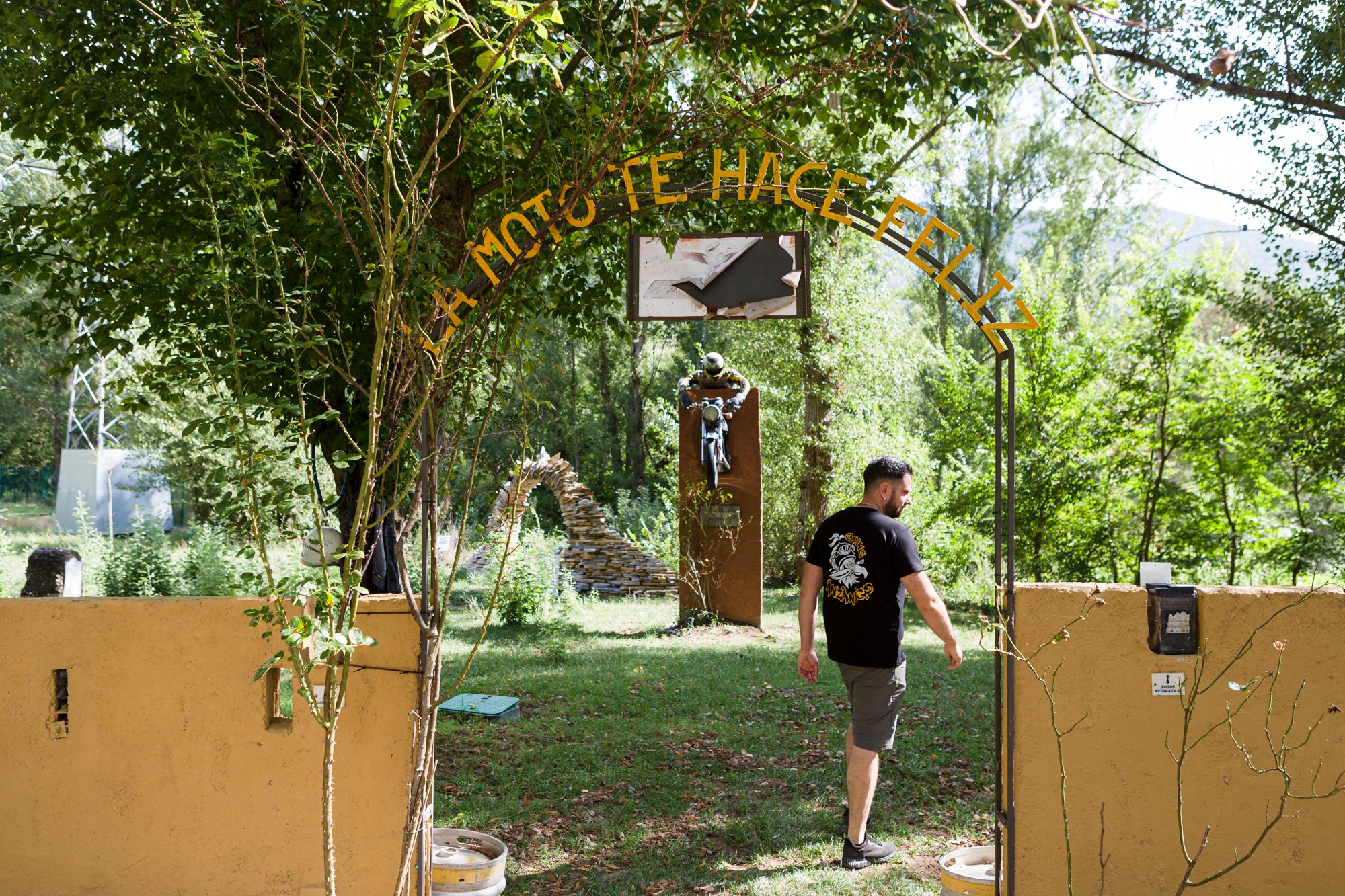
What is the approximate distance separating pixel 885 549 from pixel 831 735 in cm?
270

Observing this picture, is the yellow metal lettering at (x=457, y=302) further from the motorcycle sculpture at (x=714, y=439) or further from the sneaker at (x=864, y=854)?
the motorcycle sculpture at (x=714, y=439)

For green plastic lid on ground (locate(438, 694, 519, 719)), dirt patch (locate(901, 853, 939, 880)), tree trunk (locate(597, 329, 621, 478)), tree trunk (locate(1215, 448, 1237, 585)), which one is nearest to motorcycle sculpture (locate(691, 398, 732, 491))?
green plastic lid on ground (locate(438, 694, 519, 719))

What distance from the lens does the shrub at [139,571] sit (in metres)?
9.29

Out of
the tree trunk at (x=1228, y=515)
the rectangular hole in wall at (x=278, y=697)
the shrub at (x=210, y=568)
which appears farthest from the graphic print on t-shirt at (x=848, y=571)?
the tree trunk at (x=1228, y=515)

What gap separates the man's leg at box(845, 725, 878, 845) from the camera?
412cm

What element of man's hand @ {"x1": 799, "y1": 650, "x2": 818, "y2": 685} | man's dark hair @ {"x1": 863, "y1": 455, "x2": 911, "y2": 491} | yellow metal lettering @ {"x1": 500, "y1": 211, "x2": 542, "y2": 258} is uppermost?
yellow metal lettering @ {"x1": 500, "y1": 211, "x2": 542, "y2": 258}

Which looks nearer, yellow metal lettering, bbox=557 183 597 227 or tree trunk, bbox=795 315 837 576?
yellow metal lettering, bbox=557 183 597 227

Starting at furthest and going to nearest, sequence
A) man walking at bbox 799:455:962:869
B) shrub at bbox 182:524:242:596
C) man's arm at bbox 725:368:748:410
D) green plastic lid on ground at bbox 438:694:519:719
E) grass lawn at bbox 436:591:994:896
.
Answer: man's arm at bbox 725:368:748:410 → shrub at bbox 182:524:242:596 → green plastic lid on ground at bbox 438:694:519:719 → grass lawn at bbox 436:591:994:896 → man walking at bbox 799:455:962:869

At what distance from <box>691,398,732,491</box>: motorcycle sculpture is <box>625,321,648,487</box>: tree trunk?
18.0 meters

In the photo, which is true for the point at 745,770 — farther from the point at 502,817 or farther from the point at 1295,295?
the point at 1295,295

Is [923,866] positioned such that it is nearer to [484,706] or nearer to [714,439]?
[484,706]

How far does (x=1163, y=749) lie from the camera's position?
11.6 feet

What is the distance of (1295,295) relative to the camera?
8281 millimetres

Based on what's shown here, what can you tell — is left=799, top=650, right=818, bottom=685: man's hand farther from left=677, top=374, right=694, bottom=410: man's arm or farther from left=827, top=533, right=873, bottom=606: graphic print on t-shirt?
left=677, top=374, right=694, bottom=410: man's arm
